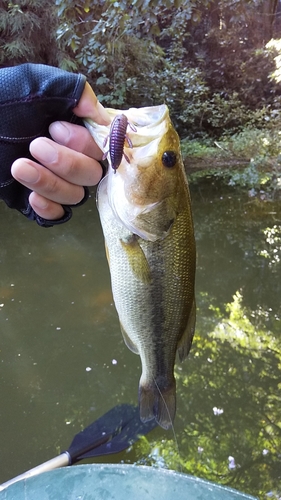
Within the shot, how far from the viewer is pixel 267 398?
3.50 meters

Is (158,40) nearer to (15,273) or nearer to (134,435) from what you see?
(15,273)

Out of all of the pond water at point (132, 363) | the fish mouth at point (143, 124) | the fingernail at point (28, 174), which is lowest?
the pond water at point (132, 363)

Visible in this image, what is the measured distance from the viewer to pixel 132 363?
3.85 m

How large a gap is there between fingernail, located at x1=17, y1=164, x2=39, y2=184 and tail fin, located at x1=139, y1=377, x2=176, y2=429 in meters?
0.98

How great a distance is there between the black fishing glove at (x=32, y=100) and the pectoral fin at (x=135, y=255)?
0.42 metres

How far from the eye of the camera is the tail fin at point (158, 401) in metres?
1.74

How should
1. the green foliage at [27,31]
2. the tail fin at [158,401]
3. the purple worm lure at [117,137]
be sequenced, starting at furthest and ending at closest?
the green foliage at [27,31], the tail fin at [158,401], the purple worm lure at [117,137]

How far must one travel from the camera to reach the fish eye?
4.31 ft

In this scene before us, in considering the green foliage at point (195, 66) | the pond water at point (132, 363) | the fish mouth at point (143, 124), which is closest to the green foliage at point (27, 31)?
the green foliage at point (195, 66)

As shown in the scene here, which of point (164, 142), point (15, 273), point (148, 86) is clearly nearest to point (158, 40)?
point (148, 86)

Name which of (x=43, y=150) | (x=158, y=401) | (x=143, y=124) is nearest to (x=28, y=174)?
(x=43, y=150)

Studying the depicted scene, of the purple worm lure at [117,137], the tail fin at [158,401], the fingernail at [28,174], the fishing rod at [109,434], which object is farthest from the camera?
the fishing rod at [109,434]

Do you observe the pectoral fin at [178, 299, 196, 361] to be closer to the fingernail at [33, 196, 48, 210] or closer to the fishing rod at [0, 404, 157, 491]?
the fingernail at [33, 196, 48, 210]

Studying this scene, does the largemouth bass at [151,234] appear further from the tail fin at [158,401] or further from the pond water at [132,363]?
the pond water at [132,363]
